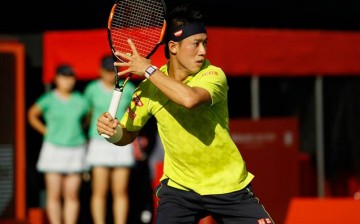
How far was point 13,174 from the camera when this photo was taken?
11.5 meters

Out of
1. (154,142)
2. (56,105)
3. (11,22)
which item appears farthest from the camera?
(11,22)

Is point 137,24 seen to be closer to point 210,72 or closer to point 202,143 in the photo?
point 210,72

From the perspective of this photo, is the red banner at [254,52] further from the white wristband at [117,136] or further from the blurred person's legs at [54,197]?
the white wristband at [117,136]

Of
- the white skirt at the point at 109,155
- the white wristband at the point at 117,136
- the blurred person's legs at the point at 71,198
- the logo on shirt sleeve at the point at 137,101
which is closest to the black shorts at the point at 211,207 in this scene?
the white wristband at the point at 117,136

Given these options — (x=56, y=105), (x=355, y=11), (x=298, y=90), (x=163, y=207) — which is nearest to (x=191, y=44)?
(x=163, y=207)

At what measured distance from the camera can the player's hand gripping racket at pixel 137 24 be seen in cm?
682

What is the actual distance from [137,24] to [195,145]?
1.18m

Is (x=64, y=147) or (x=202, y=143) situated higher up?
(x=202, y=143)

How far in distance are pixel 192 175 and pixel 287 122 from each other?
494 cm

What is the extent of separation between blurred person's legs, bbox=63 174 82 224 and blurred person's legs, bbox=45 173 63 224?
0.07 metres

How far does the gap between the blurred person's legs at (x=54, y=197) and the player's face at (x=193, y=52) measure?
15.0ft

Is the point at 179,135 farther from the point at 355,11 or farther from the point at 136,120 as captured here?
the point at 355,11

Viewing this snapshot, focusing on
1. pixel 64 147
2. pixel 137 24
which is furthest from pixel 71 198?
pixel 137 24

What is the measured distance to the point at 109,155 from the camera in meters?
10.6
